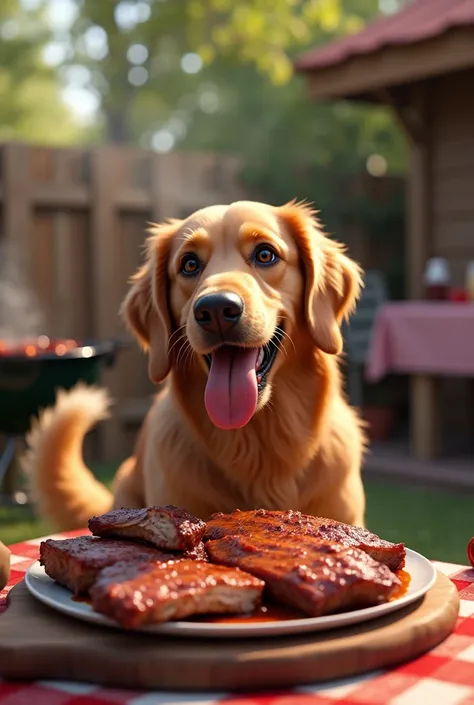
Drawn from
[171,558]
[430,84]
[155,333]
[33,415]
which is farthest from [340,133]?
[171,558]

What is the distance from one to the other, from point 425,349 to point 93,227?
265 cm

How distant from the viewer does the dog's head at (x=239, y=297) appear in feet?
7.01

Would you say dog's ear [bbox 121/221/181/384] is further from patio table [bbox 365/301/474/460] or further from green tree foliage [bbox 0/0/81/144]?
green tree foliage [bbox 0/0/81/144]

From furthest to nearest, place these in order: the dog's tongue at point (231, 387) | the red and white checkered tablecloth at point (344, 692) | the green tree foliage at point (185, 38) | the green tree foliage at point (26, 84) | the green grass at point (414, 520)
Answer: the green tree foliage at point (26, 84) < the green tree foliage at point (185, 38) < the green grass at point (414, 520) < the dog's tongue at point (231, 387) < the red and white checkered tablecloth at point (344, 692)

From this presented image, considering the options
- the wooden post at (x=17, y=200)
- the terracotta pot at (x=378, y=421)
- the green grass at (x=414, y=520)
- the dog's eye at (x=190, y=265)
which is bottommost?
the green grass at (x=414, y=520)

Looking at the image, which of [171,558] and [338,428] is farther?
[338,428]

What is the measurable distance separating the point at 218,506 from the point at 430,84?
6.23 metres

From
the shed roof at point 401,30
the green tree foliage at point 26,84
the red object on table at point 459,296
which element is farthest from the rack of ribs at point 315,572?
the green tree foliage at point 26,84

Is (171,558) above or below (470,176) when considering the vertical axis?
below

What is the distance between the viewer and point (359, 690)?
1228 mm

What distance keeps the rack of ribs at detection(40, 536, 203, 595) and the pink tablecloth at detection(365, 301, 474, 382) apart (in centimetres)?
472

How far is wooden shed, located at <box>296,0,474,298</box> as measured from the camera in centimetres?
739

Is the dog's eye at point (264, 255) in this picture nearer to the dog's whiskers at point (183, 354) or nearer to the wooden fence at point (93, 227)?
the dog's whiskers at point (183, 354)

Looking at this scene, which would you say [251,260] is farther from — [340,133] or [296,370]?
[340,133]
